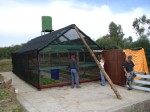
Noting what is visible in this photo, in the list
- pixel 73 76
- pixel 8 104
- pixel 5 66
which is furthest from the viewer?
pixel 5 66

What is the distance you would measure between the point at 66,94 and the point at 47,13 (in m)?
18.4

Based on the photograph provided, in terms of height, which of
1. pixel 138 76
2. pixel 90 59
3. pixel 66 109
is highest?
pixel 90 59

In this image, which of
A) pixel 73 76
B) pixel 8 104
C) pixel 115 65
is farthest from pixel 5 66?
pixel 8 104

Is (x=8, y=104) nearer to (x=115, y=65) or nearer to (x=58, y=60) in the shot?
(x=58, y=60)

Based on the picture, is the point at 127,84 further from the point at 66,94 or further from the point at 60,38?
the point at 60,38

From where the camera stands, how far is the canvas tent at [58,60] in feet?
39.5

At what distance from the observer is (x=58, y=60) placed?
12.6 metres

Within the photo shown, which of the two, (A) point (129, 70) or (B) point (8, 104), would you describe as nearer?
(B) point (8, 104)

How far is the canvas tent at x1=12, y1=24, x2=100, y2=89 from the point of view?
1204 centimetres

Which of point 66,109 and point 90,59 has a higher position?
point 90,59

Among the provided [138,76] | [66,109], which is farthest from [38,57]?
[138,76]

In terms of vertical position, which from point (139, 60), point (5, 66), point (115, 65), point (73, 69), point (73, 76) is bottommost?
point (5, 66)

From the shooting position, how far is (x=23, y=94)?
35.8 feet

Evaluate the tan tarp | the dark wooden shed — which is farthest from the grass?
the tan tarp
